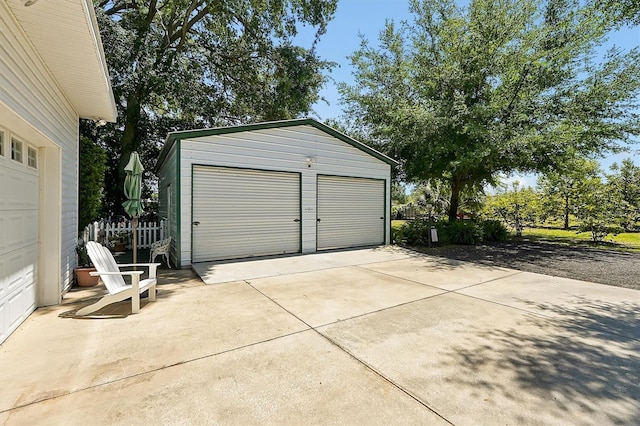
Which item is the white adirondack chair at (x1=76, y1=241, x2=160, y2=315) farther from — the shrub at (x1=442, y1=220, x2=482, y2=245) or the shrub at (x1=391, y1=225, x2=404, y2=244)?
the shrub at (x1=442, y1=220, x2=482, y2=245)

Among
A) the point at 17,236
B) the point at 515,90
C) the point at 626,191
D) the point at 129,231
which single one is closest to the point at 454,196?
the point at 515,90

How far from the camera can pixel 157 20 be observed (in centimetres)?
1226

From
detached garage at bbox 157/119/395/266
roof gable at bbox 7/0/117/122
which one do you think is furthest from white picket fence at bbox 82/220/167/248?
roof gable at bbox 7/0/117/122

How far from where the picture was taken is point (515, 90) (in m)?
10.5

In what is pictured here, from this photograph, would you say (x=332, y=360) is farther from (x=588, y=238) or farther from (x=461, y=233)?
(x=588, y=238)

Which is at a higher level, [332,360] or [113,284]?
[113,284]

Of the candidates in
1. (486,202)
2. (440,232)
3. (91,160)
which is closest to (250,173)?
(91,160)

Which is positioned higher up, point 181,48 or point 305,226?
point 181,48

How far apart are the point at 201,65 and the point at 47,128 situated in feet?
38.1

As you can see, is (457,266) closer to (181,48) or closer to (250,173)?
(250,173)

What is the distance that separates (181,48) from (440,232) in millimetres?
13344

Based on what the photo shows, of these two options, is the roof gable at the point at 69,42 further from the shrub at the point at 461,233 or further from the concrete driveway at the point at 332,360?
the shrub at the point at 461,233

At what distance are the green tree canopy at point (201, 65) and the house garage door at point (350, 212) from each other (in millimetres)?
5933

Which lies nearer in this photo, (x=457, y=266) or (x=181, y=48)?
(x=457, y=266)
